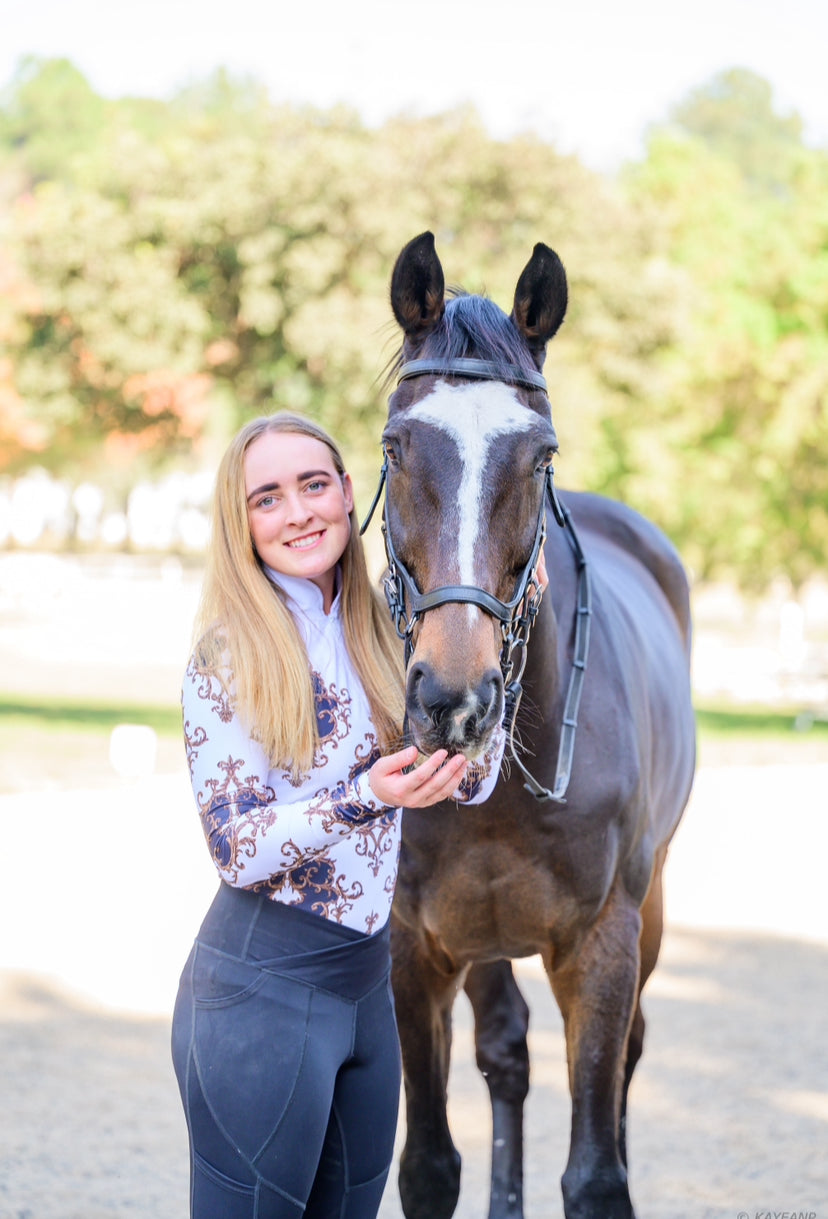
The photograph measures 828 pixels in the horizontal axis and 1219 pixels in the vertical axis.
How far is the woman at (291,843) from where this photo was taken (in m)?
2.15

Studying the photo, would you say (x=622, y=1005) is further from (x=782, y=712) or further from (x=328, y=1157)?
(x=782, y=712)

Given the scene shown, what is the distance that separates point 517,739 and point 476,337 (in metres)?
0.90

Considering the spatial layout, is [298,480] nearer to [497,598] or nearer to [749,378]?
[497,598]

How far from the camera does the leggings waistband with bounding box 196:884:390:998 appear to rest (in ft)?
7.26

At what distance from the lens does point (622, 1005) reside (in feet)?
9.89

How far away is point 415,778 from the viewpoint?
1997mm

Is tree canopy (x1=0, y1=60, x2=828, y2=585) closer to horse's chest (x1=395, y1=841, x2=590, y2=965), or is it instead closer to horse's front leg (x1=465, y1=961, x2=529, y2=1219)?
horse's front leg (x1=465, y1=961, x2=529, y2=1219)

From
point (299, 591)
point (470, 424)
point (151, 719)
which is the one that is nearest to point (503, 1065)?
point (299, 591)

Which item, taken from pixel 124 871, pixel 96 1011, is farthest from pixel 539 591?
pixel 124 871

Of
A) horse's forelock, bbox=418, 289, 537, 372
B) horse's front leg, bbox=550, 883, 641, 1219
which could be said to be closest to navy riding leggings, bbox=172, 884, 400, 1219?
horse's front leg, bbox=550, 883, 641, 1219

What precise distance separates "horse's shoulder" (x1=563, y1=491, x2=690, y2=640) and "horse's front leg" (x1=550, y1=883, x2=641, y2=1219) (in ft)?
7.30

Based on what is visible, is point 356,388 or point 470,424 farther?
point 356,388

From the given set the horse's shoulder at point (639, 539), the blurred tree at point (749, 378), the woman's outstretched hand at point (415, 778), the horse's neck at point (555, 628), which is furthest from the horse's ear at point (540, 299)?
the blurred tree at point (749, 378)

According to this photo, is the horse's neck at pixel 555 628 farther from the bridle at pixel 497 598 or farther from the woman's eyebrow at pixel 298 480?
the woman's eyebrow at pixel 298 480
